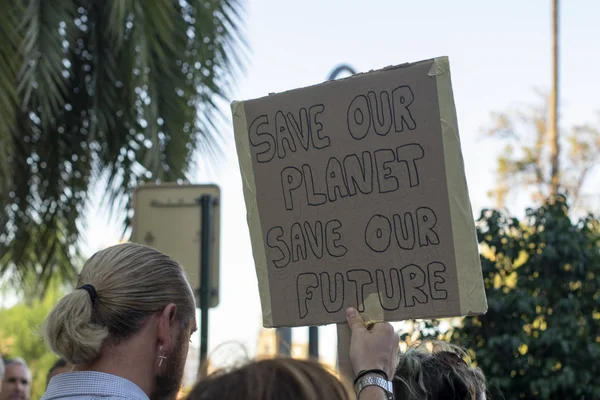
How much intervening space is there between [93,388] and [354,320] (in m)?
0.62

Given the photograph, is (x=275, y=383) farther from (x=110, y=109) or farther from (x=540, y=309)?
(x=110, y=109)

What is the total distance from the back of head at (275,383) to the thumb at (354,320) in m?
0.72

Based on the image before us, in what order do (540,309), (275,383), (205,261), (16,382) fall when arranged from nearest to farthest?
(275,383) < (540,309) < (205,261) < (16,382)

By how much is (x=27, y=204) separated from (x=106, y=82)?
3.83 ft

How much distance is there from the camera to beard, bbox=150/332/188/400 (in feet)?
7.32

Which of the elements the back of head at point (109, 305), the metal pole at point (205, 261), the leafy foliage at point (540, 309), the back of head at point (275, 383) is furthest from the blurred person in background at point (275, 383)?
the metal pole at point (205, 261)

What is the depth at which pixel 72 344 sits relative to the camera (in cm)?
217

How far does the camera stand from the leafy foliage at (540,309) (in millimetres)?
4453

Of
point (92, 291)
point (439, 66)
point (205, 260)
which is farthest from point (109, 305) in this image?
point (205, 260)

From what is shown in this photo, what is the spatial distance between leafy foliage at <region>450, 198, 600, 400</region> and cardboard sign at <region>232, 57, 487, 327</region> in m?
2.13

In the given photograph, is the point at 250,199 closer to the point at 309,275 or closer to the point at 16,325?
the point at 309,275

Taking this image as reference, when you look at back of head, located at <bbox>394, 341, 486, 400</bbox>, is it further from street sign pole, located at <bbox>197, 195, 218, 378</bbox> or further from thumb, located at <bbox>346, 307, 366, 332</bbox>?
street sign pole, located at <bbox>197, 195, 218, 378</bbox>

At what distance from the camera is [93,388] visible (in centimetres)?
214

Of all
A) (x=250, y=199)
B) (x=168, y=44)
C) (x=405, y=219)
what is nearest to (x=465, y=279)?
(x=405, y=219)
